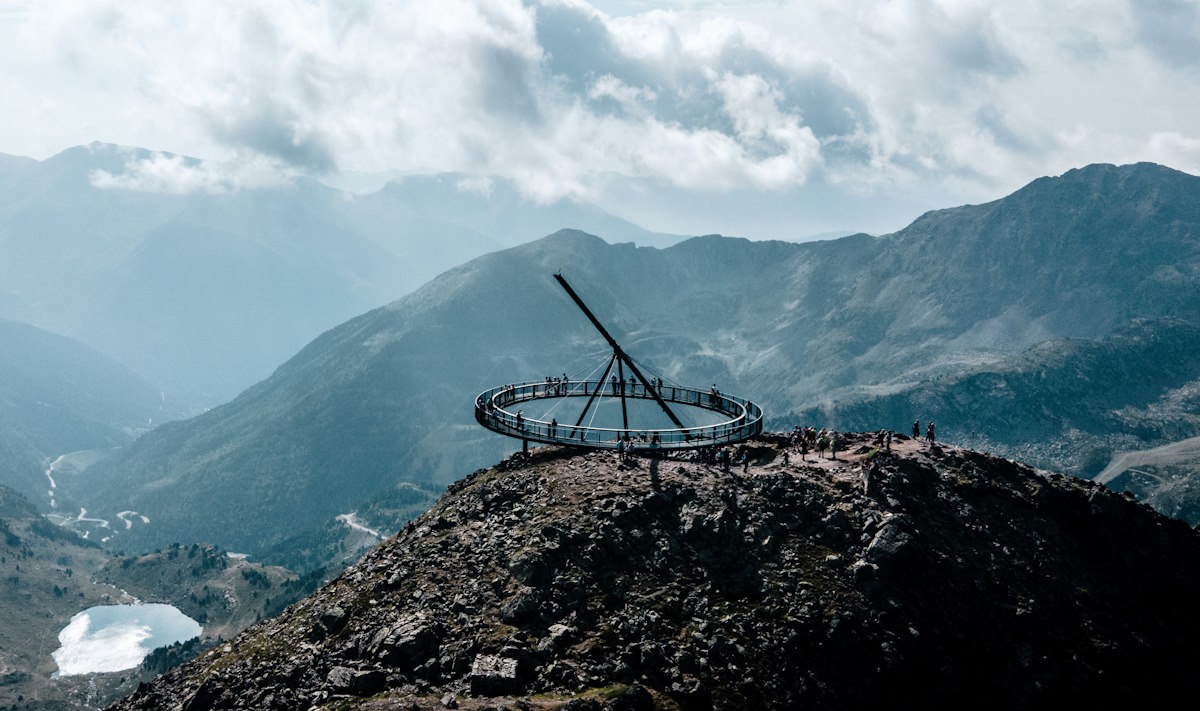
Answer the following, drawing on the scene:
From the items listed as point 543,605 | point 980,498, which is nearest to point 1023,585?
point 980,498

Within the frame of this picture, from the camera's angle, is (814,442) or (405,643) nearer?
(405,643)

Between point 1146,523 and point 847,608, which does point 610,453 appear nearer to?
point 847,608

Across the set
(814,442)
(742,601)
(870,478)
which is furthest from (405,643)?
(814,442)

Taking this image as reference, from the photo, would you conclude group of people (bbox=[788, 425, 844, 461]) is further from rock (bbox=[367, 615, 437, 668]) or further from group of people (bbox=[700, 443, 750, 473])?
rock (bbox=[367, 615, 437, 668])

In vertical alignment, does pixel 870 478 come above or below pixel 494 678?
above

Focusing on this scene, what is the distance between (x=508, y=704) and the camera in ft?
144

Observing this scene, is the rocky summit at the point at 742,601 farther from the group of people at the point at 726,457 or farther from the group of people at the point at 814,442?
the group of people at the point at 814,442

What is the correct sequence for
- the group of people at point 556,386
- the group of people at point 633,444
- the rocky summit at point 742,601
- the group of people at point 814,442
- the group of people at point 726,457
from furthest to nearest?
the group of people at point 556,386 → the group of people at point 814,442 → the group of people at point 633,444 → the group of people at point 726,457 → the rocky summit at point 742,601

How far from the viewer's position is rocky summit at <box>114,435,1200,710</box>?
162 feet

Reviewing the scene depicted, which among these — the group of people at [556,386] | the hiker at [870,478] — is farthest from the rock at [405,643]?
the group of people at [556,386]

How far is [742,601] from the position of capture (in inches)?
2158

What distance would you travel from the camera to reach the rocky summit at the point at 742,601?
49.3 metres

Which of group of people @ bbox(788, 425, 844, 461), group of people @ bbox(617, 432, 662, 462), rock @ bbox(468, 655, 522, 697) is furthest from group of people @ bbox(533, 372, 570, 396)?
rock @ bbox(468, 655, 522, 697)

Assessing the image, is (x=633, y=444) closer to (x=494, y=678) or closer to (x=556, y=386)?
(x=556, y=386)
